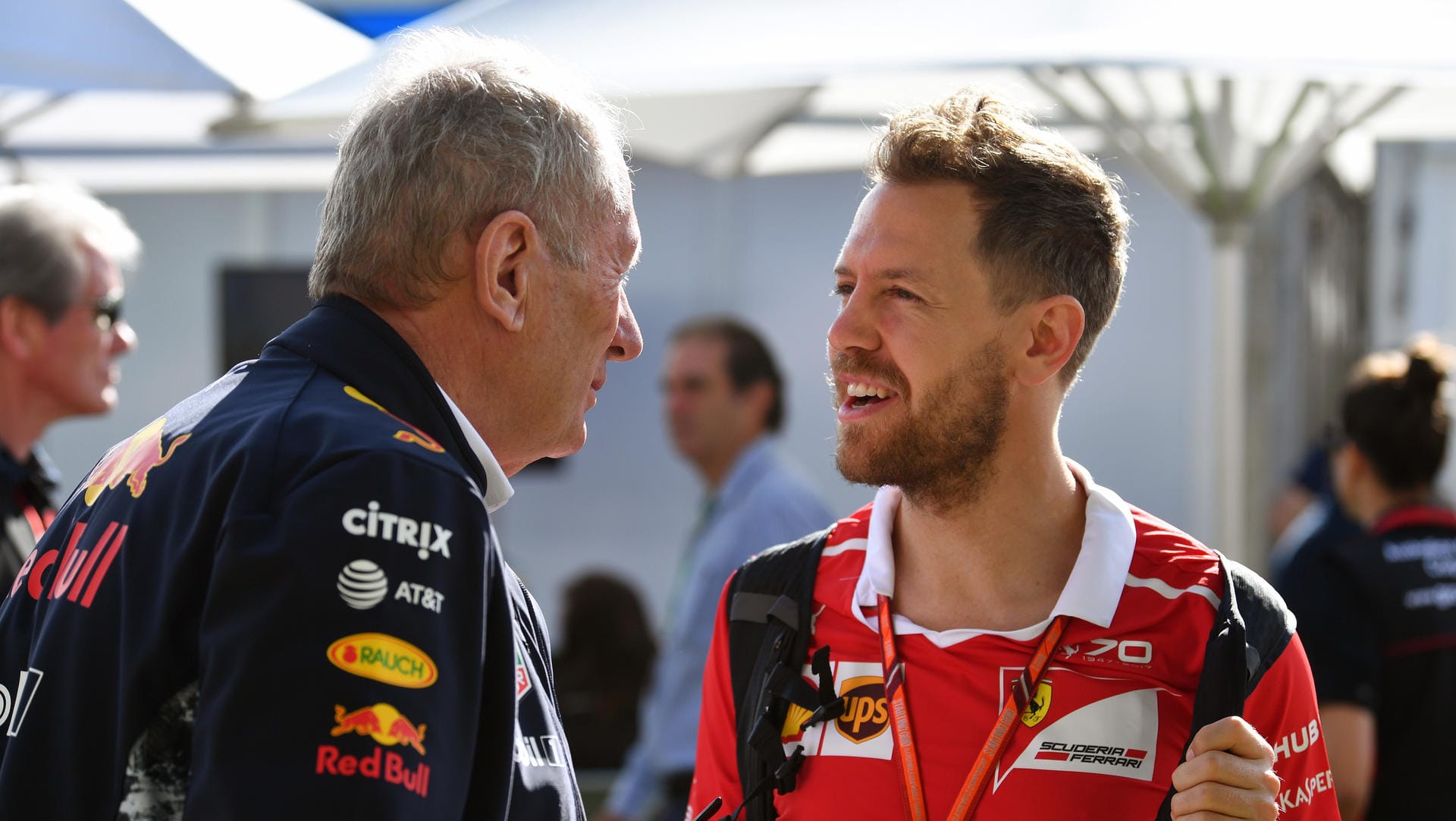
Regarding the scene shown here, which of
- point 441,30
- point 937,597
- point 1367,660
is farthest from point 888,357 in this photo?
point 1367,660

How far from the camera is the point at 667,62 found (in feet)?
13.0

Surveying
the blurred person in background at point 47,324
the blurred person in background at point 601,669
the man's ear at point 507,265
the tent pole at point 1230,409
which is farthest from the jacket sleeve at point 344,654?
the blurred person in background at point 601,669

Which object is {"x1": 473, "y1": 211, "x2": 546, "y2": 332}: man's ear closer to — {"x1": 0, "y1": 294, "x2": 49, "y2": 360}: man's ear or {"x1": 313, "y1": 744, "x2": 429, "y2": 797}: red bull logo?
{"x1": 313, "y1": 744, "x2": 429, "y2": 797}: red bull logo

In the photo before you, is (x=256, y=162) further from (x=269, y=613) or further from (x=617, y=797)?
(x=269, y=613)

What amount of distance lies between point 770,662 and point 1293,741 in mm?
726

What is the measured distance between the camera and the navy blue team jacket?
1089mm

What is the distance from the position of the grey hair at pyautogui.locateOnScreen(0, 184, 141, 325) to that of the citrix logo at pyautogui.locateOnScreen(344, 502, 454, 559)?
247 cm

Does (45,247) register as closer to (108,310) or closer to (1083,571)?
(108,310)

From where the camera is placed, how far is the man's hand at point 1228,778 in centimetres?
164

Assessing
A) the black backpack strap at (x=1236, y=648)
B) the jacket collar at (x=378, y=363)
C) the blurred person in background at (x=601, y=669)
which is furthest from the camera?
the blurred person in background at (x=601, y=669)

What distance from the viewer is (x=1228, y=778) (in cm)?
164

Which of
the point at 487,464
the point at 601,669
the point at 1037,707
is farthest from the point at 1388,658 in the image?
the point at 601,669

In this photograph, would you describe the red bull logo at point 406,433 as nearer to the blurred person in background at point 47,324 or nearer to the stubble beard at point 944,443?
the stubble beard at point 944,443

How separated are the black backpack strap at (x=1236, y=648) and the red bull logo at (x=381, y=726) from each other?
3.40ft
